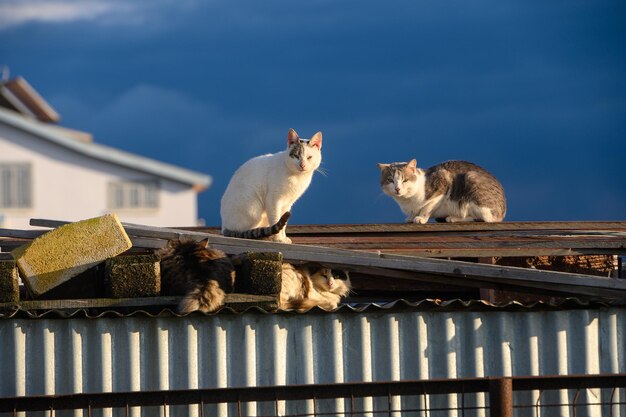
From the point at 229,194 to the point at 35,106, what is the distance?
34.6 meters

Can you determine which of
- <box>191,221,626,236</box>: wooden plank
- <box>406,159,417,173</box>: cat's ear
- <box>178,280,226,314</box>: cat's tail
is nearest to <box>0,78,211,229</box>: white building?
<box>406,159,417,173</box>: cat's ear

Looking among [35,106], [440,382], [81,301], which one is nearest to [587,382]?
[440,382]

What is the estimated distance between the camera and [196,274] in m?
9.12

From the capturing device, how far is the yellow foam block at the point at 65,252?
9141 millimetres

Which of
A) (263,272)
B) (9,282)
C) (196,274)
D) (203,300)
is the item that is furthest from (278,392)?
(9,282)

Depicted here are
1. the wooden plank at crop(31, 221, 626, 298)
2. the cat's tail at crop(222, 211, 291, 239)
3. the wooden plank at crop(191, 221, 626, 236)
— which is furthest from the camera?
the wooden plank at crop(191, 221, 626, 236)

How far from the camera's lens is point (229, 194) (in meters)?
10.9

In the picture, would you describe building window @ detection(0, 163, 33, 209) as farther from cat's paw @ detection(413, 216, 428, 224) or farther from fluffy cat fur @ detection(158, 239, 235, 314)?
fluffy cat fur @ detection(158, 239, 235, 314)

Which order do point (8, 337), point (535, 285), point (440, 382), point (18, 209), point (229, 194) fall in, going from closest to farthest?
point (440, 382) → point (8, 337) → point (535, 285) → point (229, 194) → point (18, 209)

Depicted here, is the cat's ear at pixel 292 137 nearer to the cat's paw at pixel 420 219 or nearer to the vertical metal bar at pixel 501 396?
→ the cat's paw at pixel 420 219

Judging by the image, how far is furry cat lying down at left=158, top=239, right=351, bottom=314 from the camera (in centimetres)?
896

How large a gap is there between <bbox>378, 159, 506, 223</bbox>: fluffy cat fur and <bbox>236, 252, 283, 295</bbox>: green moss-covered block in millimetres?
3809

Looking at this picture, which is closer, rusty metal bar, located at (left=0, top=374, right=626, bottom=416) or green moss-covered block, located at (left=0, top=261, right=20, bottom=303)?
rusty metal bar, located at (left=0, top=374, right=626, bottom=416)

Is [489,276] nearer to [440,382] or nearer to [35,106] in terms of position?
[440,382]
